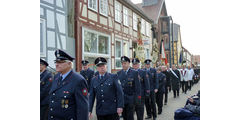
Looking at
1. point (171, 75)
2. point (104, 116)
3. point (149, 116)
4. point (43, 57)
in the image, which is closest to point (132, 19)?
point (171, 75)

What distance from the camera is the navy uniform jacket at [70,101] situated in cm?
218

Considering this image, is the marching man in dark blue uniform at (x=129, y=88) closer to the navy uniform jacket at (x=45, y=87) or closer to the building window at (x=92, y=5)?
the navy uniform jacket at (x=45, y=87)

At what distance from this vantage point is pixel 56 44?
4195 millimetres

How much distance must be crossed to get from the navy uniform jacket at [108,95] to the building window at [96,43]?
395 cm

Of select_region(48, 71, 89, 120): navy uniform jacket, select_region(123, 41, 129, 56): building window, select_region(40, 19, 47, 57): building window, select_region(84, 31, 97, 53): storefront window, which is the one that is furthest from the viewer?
select_region(123, 41, 129, 56): building window

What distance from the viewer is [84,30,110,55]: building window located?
7.03 m

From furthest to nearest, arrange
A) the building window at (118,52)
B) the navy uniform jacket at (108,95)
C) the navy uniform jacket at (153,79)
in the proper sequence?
the building window at (118,52), the navy uniform jacket at (153,79), the navy uniform jacket at (108,95)

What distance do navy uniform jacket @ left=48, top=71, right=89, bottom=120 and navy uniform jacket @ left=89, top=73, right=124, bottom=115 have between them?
0.85 metres

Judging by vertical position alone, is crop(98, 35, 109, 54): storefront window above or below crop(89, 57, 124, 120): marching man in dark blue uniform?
above

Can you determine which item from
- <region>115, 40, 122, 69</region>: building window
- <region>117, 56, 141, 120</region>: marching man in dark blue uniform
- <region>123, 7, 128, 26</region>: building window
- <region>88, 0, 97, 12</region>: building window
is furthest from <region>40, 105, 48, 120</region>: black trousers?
<region>123, 7, 128, 26</region>: building window

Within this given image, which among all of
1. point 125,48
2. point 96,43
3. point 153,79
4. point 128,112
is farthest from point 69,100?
point 125,48

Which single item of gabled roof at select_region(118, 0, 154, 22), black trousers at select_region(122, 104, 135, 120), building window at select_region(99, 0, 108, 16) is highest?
gabled roof at select_region(118, 0, 154, 22)

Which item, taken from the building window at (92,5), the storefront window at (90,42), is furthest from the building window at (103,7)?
the storefront window at (90,42)

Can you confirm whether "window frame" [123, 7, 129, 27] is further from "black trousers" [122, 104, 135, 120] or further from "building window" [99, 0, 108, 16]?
"black trousers" [122, 104, 135, 120]
